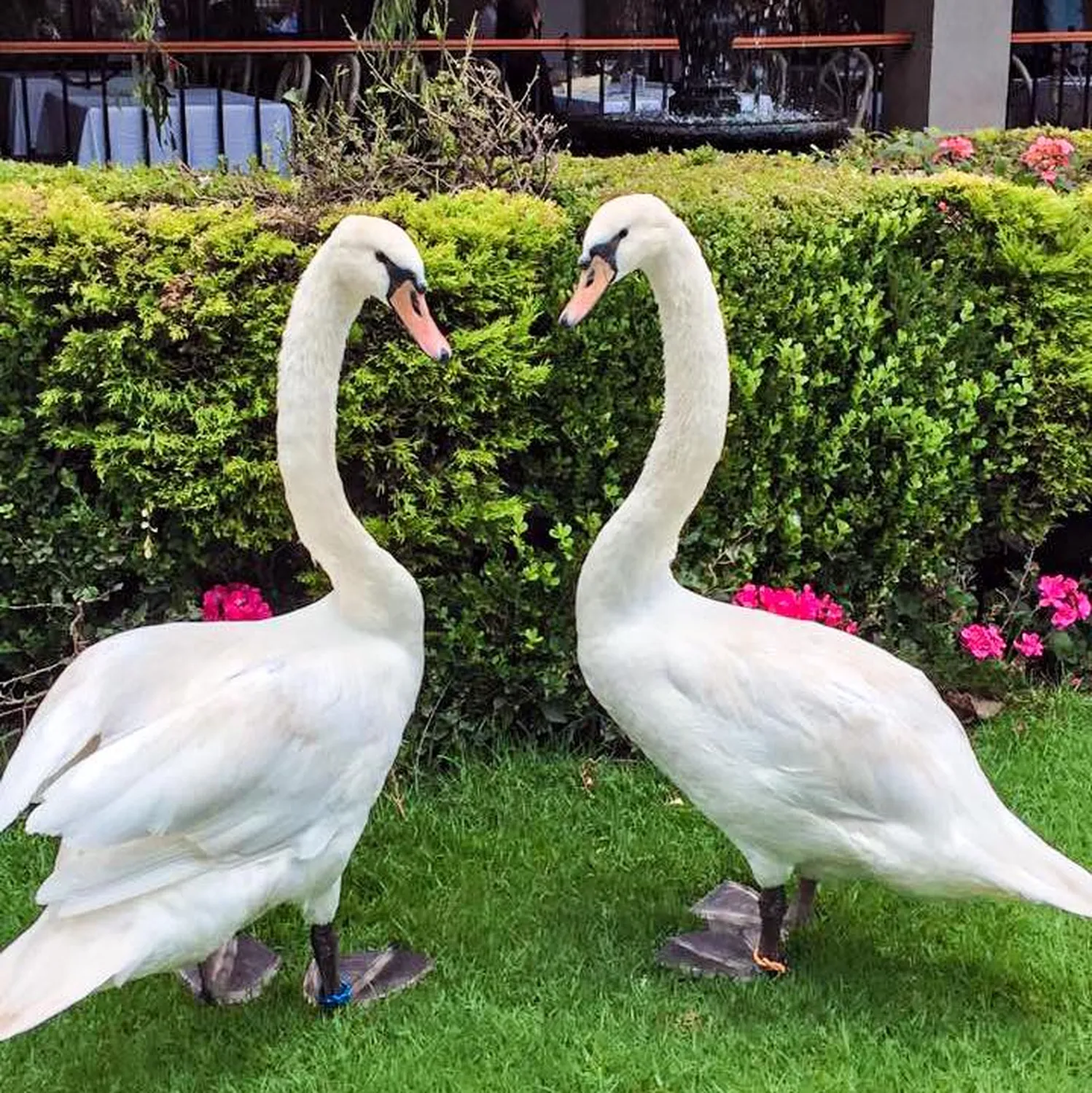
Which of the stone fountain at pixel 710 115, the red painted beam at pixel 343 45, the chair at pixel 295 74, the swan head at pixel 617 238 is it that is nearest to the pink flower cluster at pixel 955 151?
Result: the stone fountain at pixel 710 115

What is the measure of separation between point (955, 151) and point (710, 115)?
1.06m

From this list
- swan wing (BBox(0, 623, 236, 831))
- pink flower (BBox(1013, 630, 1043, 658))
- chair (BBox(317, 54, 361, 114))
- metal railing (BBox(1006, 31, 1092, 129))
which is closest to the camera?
swan wing (BBox(0, 623, 236, 831))

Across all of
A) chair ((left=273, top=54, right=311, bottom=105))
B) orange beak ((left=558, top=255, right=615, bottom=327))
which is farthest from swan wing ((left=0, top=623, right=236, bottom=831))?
chair ((left=273, top=54, right=311, bottom=105))

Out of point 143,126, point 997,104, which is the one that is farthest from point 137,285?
point 997,104

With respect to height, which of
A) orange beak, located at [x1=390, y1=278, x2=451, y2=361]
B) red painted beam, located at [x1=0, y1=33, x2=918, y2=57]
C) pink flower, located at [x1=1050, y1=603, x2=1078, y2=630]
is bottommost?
pink flower, located at [x1=1050, y1=603, x2=1078, y2=630]

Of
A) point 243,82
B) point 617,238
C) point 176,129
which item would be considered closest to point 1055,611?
point 617,238

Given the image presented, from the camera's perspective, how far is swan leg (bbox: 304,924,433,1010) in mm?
3416

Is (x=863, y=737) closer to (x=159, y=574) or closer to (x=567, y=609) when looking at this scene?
(x=567, y=609)

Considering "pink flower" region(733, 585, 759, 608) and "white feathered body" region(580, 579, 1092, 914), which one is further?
"pink flower" region(733, 585, 759, 608)

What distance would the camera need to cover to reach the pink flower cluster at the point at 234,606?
14.0ft

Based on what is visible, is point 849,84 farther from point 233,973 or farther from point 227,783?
point 227,783

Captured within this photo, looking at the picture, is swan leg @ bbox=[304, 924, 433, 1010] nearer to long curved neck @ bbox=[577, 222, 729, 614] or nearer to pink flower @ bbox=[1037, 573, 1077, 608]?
long curved neck @ bbox=[577, 222, 729, 614]

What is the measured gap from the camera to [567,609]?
4555mm

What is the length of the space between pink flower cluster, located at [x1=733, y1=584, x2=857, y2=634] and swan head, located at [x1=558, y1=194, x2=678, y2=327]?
1.30 m
